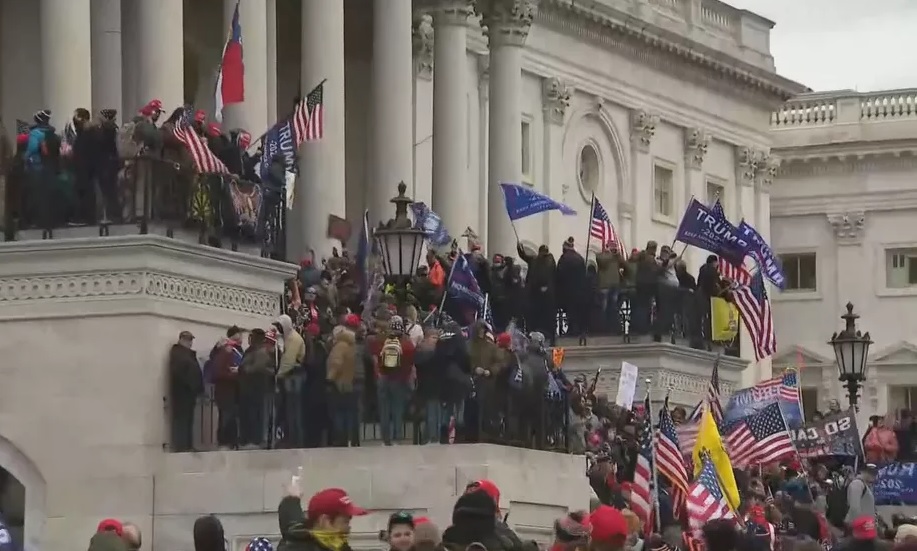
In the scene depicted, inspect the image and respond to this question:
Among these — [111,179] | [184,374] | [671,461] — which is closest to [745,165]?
[671,461]

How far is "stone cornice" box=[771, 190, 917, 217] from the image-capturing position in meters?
75.4

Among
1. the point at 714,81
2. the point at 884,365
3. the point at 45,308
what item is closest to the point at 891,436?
the point at 45,308

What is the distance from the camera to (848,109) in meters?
77.0

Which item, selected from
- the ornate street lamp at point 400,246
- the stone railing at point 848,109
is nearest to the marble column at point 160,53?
the ornate street lamp at point 400,246

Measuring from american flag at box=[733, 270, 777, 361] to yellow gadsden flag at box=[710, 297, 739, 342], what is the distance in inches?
20.9

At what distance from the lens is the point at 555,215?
58562mm

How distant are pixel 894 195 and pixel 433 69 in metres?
29.8

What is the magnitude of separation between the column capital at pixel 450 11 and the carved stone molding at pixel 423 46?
95cm

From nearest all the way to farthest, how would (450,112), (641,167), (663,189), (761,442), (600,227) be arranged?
(761,442)
(600,227)
(450,112)
(641,167)
(663,189)

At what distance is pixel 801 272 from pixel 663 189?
12.1 meters

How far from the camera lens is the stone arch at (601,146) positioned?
60281 millimetres

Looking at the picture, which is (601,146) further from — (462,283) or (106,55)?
(462,283)

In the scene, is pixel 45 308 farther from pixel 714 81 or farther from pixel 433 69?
pixel 714 81

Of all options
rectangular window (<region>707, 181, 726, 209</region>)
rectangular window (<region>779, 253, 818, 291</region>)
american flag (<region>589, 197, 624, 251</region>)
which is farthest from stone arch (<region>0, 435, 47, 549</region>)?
rectangular window (<region>779, 253, 818, 291</region>)
